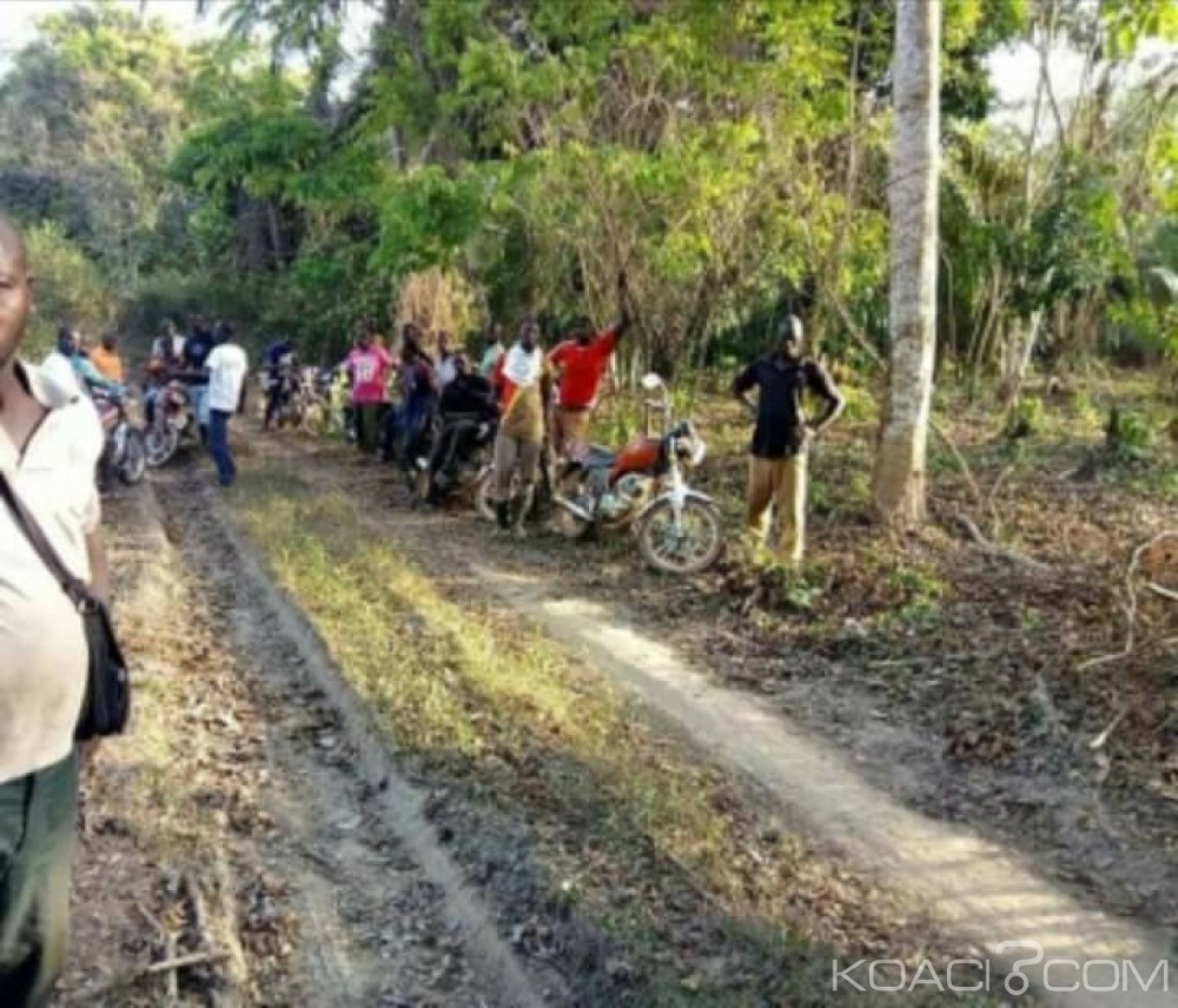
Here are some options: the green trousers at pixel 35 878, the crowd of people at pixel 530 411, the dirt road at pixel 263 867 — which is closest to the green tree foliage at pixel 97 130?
the crowd of people at pixel 530 411

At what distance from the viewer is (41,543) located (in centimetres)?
247

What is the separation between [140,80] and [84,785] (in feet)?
124

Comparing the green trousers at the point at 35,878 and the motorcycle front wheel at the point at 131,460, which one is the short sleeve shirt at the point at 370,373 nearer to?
the motorcycle front wheel at the point at 131,460

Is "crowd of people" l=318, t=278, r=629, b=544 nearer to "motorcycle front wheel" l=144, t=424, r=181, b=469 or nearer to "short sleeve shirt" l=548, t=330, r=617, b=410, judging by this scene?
"short sleeve shirt" l=548, t=330, r=617, b=410

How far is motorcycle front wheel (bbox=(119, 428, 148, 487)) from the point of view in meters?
13.4

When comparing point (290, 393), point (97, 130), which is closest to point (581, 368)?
point (290, 393)

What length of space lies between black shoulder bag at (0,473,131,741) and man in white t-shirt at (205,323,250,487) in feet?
36.9

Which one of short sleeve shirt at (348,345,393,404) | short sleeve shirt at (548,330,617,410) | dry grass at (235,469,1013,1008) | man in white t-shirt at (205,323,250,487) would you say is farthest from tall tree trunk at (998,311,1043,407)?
dry grass at (235,469,1013,1008)

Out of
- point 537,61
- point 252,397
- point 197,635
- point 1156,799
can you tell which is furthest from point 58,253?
point 1156,799

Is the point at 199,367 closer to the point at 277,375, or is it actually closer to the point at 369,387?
the point at 369,387

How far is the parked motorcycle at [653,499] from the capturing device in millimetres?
9445

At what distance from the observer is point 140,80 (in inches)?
1507

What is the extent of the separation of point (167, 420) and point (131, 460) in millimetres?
1932

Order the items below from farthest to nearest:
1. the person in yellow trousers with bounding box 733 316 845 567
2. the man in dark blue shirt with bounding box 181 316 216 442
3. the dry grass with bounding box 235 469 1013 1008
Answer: the man in dark blue shirt with bounding box 181 316 216 442 < the person in yellow trousers with bounding box 733 316 845 567 < the dry grass with bounding box 235 469 1013 1008
